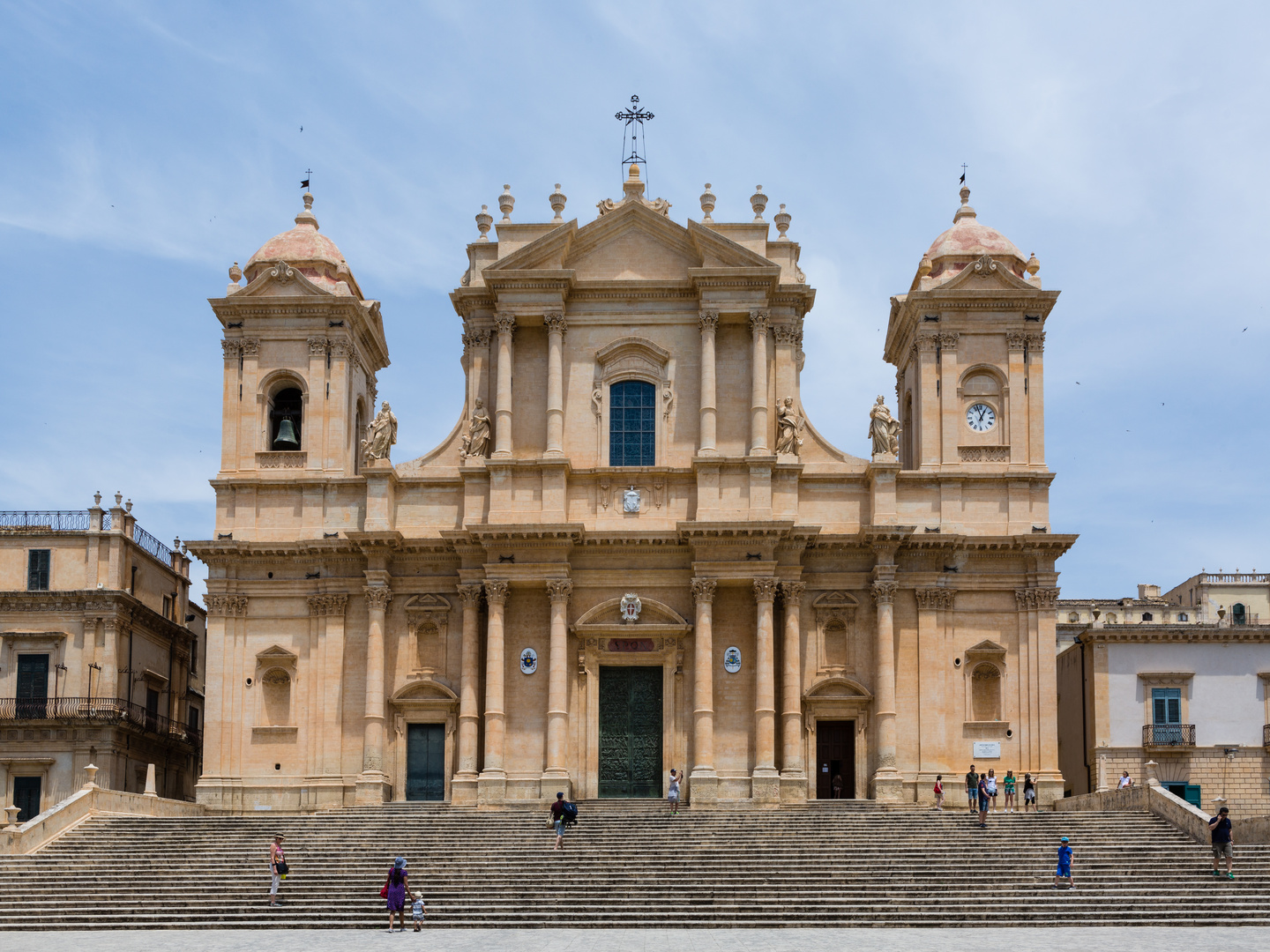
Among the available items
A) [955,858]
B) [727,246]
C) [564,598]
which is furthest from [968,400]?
[955,858]

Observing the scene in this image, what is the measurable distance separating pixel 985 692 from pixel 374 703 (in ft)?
52.1

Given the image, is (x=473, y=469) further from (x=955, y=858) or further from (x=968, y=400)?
(x=955, y=858)

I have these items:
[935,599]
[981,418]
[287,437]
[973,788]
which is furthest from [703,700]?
[287,437]

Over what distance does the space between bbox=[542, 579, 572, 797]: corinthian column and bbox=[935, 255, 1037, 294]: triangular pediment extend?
43.1 ft

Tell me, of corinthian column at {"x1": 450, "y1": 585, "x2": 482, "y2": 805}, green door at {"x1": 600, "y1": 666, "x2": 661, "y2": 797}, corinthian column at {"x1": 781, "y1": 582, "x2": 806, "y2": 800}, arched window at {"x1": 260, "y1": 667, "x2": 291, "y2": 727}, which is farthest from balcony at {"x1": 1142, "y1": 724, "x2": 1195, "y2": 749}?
arched window at {"x1": 260, "y1": 667, "x2": 291, "y2": 727}

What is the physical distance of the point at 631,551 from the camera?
135ft

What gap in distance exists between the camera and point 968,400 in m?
42.8

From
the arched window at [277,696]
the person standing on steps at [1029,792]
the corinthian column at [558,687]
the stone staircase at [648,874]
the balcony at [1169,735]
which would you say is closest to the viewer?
the stone staircase at [648,874]

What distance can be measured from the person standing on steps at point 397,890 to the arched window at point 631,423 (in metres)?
17.1

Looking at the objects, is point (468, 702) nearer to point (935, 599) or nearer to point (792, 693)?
point (792, 693)

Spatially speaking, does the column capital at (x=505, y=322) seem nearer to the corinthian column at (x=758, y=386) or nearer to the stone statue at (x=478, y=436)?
the stone statue at (x=478, y=436)

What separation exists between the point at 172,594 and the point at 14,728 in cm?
889

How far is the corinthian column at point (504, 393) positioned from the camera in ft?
136

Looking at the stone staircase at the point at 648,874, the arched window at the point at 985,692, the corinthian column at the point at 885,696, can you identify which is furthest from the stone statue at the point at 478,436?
the arched window at the point at 985,692
